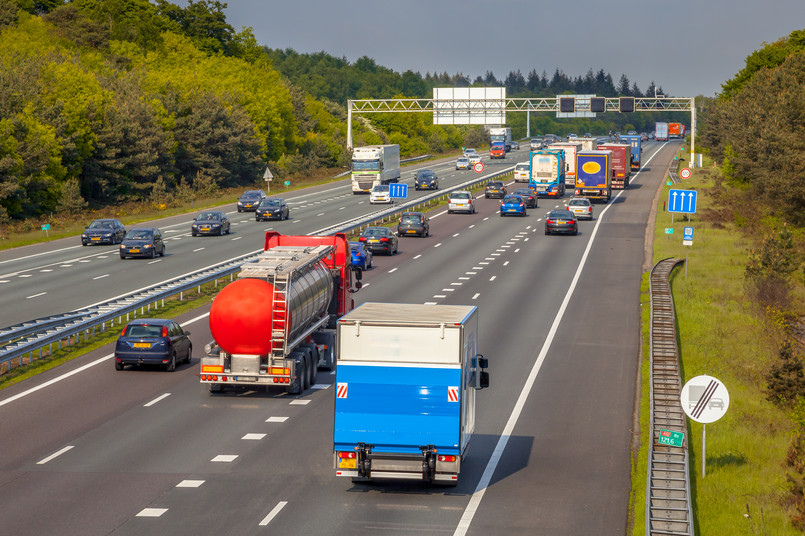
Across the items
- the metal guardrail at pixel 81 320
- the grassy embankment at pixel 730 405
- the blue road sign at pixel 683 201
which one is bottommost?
the grassy embankment at pixel 730 405

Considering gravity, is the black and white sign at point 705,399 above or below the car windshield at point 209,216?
above

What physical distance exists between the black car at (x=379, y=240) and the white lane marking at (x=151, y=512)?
40513mm

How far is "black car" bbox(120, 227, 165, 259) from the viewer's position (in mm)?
56688

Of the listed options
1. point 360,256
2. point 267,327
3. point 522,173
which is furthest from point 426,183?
point 267,327

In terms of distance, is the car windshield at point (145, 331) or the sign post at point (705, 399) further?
the car windshield at point (145, 331)

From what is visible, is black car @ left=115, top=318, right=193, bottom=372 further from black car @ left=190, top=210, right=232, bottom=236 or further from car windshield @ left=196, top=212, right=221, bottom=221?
car windshield @ left=196, top=212, right=221, bottom=221

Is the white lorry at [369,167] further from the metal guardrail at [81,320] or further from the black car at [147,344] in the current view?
the black car at [147,344]

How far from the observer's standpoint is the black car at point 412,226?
68.8 meters

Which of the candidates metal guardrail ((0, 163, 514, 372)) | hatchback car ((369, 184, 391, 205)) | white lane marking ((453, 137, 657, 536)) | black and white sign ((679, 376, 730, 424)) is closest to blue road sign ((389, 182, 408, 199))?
hatchback car ((369, 184, 391, 205))

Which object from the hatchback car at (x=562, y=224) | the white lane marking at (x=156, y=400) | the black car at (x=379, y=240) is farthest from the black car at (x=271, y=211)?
the white lane marking at (x=156, y=400)

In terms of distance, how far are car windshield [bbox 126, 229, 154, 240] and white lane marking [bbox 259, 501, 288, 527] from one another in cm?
4039

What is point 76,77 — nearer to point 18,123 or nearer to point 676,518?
point 18,123

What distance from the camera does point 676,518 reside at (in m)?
17.5

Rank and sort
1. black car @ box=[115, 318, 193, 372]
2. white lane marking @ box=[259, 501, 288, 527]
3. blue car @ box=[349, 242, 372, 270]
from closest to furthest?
white lane marking @ box=[259, 501, 288, 527] → black car @ box=[115, 318, 193, 372] → blue car @ box=[349, 242, 372, 270]
